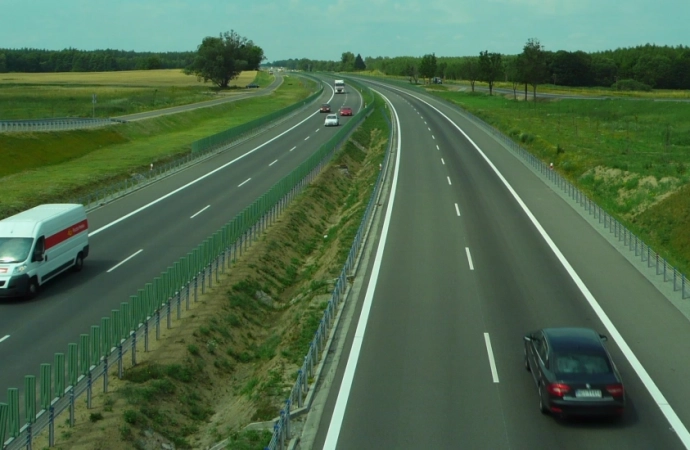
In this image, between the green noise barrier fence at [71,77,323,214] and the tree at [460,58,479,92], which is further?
the tree at [460,58,479,92]

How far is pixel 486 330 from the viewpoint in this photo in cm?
1905

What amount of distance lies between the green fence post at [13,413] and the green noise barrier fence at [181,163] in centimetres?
2624

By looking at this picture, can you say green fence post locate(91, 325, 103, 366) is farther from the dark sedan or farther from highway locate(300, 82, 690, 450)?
the dark sedan

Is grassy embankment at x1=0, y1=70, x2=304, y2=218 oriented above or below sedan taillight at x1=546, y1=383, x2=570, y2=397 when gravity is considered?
above

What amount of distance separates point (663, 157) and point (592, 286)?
33.3 meters

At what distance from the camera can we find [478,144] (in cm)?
5816

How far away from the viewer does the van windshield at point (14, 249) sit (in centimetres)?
2400

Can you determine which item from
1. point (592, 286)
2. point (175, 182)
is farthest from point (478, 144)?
point (592, 286)

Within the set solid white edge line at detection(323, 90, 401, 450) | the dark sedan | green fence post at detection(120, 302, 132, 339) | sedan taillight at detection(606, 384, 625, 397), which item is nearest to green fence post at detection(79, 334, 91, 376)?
green fence post at detection(120, 302, 132, 339)

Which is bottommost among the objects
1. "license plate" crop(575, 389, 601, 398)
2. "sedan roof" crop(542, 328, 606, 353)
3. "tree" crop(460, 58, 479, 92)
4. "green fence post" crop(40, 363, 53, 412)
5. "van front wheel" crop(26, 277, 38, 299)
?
"van front wheel" crop(26, 277, 38, 299)

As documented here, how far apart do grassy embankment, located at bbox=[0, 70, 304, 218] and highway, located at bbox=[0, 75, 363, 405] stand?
3.77 metres

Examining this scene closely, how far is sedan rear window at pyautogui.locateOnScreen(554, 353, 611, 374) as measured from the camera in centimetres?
1391

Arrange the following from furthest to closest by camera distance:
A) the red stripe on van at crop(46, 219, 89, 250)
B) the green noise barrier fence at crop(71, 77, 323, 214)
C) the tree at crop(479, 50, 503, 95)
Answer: the tree at crop(479, 50, 503, 95) < the green noise barrier fence at crop(71, 77, 323, 214) < the red stripe on van at crop(46, 219, 89, 250)

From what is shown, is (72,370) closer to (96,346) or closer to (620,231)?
(96,346)
